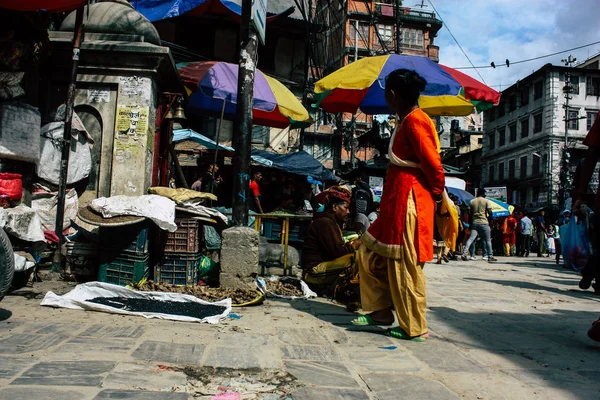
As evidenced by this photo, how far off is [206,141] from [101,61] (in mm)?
8066

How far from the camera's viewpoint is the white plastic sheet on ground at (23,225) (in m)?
4.76

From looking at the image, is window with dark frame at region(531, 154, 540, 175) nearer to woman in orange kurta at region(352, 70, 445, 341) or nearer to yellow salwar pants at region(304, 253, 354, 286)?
yellow salwar pants at region(304, 253, 354, 286)

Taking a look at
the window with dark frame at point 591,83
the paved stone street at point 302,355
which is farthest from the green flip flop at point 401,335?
the window with dark frame at point 591,83

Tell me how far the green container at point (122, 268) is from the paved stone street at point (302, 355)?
0.74 metres

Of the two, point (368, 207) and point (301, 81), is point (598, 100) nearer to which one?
point (301, 81)

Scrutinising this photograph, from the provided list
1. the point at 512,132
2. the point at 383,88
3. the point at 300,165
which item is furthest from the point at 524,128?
the point at 383,88

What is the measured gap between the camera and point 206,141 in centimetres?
1429

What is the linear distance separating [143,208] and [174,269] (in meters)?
0.87

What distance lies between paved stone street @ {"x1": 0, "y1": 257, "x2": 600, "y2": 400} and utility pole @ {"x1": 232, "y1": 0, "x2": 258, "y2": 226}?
1368 millimetres

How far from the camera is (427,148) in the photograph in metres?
3.60

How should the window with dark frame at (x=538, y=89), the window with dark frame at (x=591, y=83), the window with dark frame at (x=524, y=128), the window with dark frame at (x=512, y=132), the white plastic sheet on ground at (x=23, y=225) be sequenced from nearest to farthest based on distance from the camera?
the white plastic sheet on ground at (x=23, y=225)
the window with dark frame at (x=591, y=83)
the window with dark frame at (x=538, y=89)
the window with dark frame at (x=524, y=128)
the window with dark frame at (x=512, y=132)

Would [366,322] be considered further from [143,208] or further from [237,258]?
[143,208]

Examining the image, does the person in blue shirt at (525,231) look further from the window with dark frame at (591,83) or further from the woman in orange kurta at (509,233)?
the window with dark frame at (591,83)

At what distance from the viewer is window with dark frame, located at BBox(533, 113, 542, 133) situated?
44281mm
